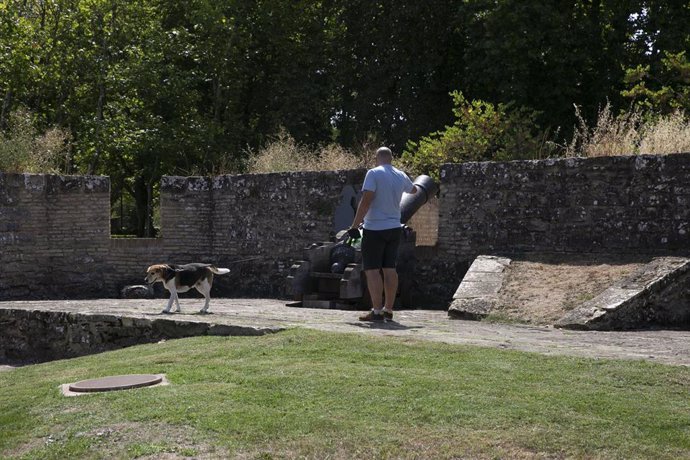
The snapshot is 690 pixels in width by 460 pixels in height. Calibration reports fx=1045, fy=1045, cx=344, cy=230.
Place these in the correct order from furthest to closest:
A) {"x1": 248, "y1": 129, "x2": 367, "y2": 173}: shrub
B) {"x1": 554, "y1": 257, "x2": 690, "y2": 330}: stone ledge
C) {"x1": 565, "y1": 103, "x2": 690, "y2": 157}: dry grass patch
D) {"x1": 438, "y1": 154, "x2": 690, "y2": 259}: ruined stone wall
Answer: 1. {"x1": 248, "y1": 129, "x2": 367, "y2": 173}: shrub
2. {"x1": 565, "y1": 103, "x2": 690, "y2": 157}: dry grass patch
3. {"x1": 438, "y1": 154, "x2": 690, "y2": 259}: ruined stone wall
4. {"x1": 554, "y1": 257, "x2": 690, "y2": 330}: stone ledge

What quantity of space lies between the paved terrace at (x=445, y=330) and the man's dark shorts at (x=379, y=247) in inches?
28.8

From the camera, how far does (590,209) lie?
15.3m

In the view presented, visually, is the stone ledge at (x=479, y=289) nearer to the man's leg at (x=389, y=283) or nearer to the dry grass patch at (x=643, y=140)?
the man's leg at (x=389, y=283)

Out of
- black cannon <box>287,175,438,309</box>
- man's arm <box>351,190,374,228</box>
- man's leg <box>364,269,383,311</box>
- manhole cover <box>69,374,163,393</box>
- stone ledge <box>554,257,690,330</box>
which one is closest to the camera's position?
manhole cover <box>69,374,163,393</box>

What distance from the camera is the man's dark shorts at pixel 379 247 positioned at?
12.5 m

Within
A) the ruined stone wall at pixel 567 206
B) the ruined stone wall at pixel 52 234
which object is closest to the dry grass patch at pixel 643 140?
the ruined stone wall at pixel 567 206

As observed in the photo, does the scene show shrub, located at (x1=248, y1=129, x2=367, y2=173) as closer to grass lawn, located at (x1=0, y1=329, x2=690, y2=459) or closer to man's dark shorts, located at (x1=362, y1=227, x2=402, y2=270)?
man's dark shorts, located at (x1=362, y1=227, x2=402, y2=270)

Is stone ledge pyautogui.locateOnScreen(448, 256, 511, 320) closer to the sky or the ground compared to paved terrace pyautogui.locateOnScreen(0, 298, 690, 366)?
closer to the sky

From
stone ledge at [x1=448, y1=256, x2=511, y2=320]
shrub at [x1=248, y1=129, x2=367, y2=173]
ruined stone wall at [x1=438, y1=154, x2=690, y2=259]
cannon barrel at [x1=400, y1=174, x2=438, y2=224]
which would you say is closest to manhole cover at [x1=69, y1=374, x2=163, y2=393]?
stone ledge at [x1=448, y1=256, x2=511, y2=320]

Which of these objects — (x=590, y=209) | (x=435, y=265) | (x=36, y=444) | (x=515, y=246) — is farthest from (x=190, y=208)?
(x=36, y=444)

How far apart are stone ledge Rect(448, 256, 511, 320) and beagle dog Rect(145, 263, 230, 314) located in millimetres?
3291

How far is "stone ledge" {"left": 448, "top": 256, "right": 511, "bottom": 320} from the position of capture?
44.3ft

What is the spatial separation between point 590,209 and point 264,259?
6784mm

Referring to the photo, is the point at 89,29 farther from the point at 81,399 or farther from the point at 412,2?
the point at 81,399
